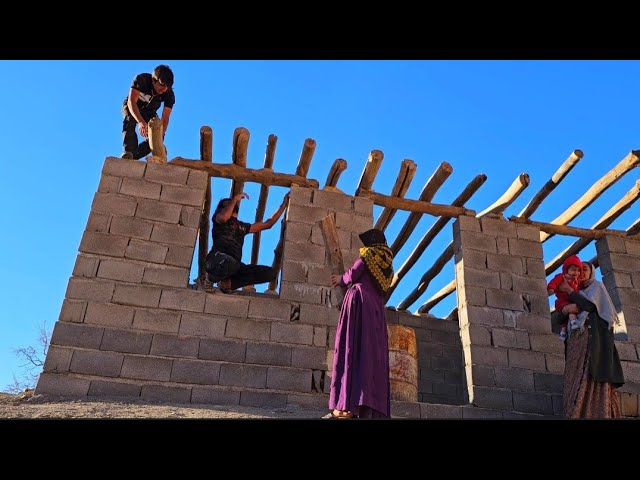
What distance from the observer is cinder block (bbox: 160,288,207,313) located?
6.10 metres

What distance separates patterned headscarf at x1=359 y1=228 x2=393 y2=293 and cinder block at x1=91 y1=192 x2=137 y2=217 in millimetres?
2824

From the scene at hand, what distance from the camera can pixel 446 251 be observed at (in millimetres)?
8656

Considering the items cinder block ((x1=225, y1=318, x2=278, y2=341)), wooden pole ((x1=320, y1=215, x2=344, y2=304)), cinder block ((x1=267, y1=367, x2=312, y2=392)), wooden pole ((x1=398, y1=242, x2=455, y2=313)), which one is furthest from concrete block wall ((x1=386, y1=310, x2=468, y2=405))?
wooden pole ((x1=320, y1=215, x2=344, y2=304))

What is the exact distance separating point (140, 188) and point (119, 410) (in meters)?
2.65

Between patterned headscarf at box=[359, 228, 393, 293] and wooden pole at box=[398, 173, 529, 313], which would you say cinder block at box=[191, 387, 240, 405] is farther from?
wooden pole at box=[398, 173, 529, 313]

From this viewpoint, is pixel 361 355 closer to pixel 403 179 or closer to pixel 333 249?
pixel 333 249

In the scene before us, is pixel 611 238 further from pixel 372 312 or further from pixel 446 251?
pixel 372 312

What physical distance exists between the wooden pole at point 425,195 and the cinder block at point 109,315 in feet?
12.5

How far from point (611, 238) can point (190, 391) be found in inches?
233

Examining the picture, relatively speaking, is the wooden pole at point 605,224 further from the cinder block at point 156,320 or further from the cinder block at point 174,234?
the cinder block at point 156,320

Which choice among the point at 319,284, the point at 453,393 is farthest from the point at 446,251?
the point at 319,284

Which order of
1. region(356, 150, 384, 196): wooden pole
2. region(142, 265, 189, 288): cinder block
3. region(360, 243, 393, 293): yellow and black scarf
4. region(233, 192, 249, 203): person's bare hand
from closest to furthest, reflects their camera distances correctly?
region(360, 243, 393, 293): yellow and black scarf < region(142, 265, 189, 288): cinder block < region(233, 192, 249, 203): person's bare hand < region(356, 150, 384, 196): wooden pole
